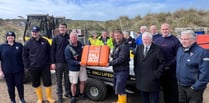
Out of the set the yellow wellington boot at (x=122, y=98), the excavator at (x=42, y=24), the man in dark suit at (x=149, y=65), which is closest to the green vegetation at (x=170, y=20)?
the excavator at (x=42, y=24)

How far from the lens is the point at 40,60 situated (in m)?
6.41

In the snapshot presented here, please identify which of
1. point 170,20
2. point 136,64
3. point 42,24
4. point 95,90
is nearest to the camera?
point 136,64

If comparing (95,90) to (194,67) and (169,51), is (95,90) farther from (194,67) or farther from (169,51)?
(194,67)

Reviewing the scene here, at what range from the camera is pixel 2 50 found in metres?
6.24

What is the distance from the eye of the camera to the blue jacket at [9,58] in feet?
20.3

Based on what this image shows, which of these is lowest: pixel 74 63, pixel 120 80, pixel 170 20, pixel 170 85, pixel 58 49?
pixel 170 85

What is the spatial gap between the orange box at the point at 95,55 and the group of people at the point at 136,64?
0.15 meters

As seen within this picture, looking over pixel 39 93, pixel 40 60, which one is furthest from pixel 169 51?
pixel 39 93

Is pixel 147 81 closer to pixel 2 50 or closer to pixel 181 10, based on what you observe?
pixel 2 50

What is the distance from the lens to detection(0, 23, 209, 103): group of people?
4.36 metres

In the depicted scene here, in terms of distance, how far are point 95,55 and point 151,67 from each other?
1398 mm

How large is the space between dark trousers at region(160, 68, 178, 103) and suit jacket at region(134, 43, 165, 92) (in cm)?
52

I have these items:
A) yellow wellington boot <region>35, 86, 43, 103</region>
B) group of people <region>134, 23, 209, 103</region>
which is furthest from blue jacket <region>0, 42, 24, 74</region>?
group of people <region>134, 23, 209, 103</region>

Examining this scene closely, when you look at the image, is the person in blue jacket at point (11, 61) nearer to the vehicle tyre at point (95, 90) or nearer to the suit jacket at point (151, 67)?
the vehicle tyre at point (95, 90)
